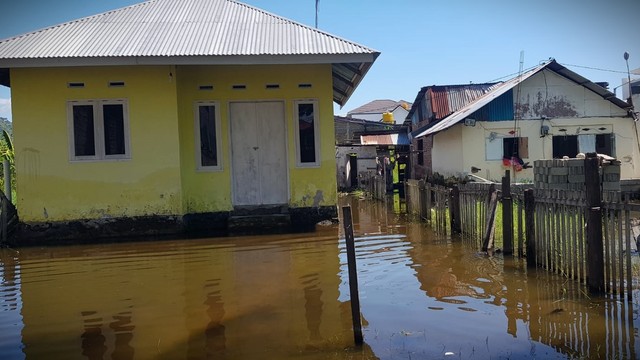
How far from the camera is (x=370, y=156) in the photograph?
2920cm

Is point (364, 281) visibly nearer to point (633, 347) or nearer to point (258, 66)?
point (633, 347)

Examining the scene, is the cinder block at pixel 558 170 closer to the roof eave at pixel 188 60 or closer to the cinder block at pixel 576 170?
the cinder block at pixel 576 170

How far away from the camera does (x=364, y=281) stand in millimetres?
6984

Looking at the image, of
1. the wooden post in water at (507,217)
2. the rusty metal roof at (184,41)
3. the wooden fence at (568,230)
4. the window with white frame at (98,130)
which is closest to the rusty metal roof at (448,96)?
the rusty metal roof at (184,41)

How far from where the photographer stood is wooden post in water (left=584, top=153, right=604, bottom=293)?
5.74m

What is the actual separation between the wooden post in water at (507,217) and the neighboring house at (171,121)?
4.32 m

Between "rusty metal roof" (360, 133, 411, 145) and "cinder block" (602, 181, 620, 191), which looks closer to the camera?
"cinder block" (602, 181, 620, 191)

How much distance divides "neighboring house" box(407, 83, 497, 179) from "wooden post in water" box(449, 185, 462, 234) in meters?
15.5

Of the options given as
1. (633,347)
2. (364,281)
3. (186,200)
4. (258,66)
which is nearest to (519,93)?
(258,66)

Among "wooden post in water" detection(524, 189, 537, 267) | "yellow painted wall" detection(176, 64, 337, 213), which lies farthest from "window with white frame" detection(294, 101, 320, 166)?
"wooden post in water" detection(524, 189, 537, 267)

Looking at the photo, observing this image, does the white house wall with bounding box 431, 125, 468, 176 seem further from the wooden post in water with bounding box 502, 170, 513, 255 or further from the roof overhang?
the wooden post in water with bounding box 502, 170, 513, 255

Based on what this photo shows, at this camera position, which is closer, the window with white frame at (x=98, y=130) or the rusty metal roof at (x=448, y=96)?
the window with white frame at (x=98, y=130)

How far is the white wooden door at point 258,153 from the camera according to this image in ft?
39.2

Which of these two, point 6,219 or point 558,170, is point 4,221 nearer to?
point 6,219
